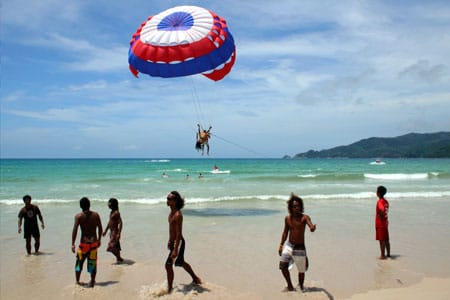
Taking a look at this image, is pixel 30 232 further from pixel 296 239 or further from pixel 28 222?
pixel 296 239

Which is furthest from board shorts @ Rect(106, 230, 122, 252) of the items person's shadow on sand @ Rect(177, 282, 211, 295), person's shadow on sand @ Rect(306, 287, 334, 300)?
person's shadow on sand @ Rect(306, 287, 334, 300)

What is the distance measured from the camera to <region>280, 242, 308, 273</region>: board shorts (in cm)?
486

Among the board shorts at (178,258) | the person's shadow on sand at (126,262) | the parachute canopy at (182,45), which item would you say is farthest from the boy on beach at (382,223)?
the parachute canopy at (182,45)

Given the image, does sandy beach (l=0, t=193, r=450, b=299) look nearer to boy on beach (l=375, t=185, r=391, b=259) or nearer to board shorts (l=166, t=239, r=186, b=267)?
boy on beach (l=375, t=185, r=391, b=259)

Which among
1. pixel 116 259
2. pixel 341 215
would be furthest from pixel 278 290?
pixel 341 215

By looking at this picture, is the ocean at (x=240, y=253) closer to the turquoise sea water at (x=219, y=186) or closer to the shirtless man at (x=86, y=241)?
the shirtless man at (x=86, y=241)

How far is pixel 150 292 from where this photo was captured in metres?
5.14

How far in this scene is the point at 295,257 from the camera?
16.0 ft

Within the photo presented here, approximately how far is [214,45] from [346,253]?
259 inches

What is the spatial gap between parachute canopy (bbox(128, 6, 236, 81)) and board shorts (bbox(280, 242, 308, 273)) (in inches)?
275

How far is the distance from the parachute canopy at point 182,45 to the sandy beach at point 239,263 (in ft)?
14.4

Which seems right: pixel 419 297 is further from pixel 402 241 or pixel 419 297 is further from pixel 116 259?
pixel 116 259

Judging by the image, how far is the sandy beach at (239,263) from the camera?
17.0 ft

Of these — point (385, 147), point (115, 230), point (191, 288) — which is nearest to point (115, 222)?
point (115, 230)
